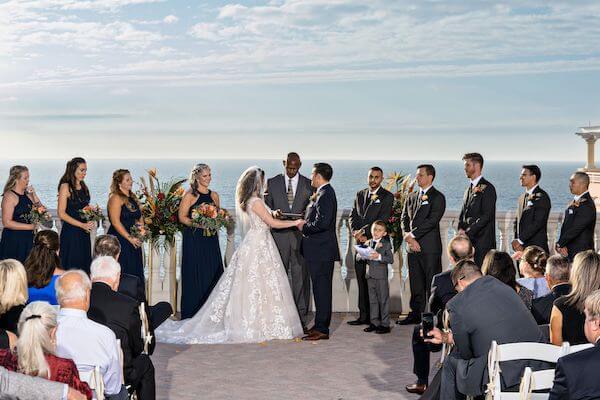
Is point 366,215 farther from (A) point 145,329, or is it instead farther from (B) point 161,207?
(A) point 145,329

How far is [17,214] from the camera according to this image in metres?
10.5

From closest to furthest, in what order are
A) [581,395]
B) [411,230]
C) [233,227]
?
1. [581,395]
2. [411,230]
3. [233,227]

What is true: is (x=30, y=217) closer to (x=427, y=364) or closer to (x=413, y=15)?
(x=427, y=364)

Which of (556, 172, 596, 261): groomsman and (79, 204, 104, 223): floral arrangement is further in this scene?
(79, 204, 104, 223): floral arrangement

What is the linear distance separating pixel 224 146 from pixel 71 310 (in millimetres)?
85403

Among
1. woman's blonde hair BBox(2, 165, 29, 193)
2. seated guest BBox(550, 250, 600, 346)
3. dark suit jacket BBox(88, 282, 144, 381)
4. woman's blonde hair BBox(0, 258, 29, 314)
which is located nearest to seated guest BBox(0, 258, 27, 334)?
woman's blonde hair BBox(0, 258, 29, 314)

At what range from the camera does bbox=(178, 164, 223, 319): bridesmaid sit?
33.9ft

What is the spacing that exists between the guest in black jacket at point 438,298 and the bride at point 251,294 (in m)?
2.26

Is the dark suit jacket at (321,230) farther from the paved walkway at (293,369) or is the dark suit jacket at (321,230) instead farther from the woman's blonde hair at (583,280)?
the woman's blonde hair at (583,280)

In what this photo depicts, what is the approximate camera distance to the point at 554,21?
87.1 meters

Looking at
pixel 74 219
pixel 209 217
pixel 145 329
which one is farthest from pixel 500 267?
pixel 74 219

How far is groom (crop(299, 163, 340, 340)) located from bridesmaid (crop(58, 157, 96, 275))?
2.41 metres

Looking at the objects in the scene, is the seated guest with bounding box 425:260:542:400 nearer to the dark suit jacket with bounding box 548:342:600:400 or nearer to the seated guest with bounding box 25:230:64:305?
the dark suit jacket with bounding box 548:342:600:400

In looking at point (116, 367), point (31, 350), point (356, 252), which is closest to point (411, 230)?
point (356, 252)
